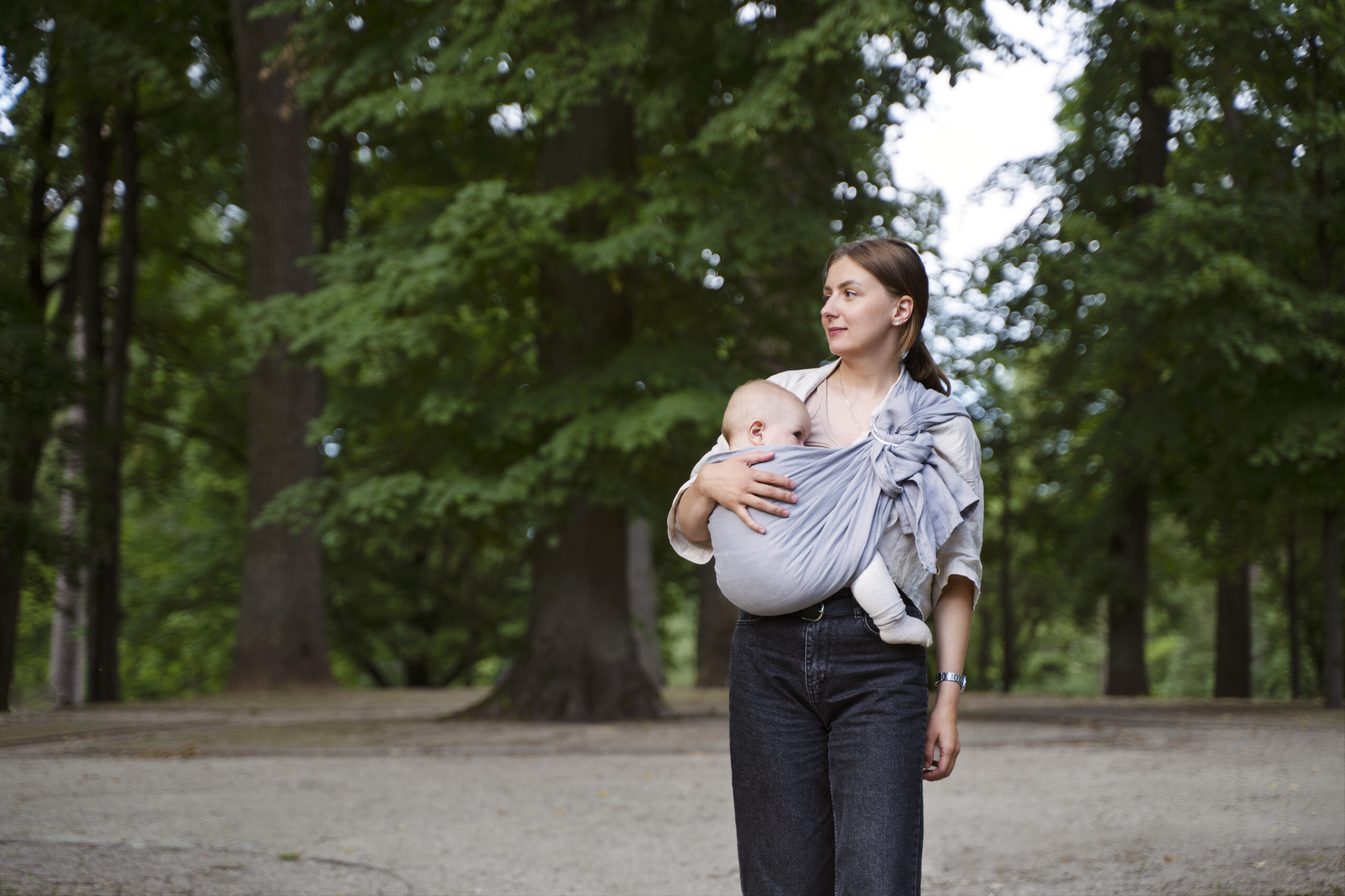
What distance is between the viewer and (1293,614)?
1714cm

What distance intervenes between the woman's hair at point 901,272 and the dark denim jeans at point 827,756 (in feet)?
2.03

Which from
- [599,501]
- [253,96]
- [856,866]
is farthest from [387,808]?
[253,96]

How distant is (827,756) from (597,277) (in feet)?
29.6

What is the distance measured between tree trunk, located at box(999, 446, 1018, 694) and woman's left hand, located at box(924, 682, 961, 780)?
64.1 ft

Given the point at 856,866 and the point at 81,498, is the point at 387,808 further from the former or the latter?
the point at 81,498

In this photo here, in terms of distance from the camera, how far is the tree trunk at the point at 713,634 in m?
18.0

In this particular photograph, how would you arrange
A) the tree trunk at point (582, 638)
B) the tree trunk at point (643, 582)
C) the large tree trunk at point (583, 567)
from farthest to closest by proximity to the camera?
the tree trunk at point (643, 582)
the tree trunk at point (582, 638)
the large tree trunk at point (583, 567)

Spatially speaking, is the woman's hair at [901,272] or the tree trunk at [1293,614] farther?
the tree trunk at [1293,614]

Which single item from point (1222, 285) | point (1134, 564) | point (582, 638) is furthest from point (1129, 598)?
point (582, 638)

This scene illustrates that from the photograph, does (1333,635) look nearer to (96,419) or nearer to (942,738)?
(942,738)

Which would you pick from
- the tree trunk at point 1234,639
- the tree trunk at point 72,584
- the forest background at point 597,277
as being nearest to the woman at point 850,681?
the forest background at point 597,277

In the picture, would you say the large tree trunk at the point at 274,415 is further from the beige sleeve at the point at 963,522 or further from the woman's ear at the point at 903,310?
the beige sleeve at the point at 963,522

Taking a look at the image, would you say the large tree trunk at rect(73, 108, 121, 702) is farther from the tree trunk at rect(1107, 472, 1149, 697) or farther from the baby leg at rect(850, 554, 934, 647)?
the tree trunk at rect(1107, 472, 1149, 697)

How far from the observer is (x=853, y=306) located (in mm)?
2582
